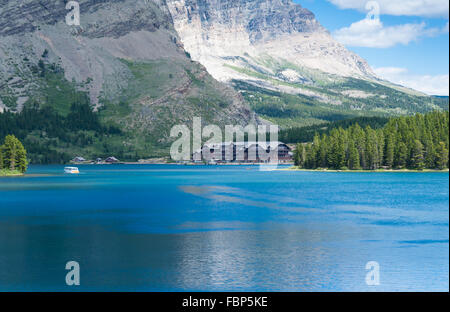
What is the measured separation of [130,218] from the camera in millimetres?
94062

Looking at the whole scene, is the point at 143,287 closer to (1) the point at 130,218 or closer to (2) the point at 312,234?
(2) the point at 312,234

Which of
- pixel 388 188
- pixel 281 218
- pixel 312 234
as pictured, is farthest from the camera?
pixel 388 188

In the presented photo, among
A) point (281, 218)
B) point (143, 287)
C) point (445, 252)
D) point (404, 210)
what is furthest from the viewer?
point (404, 210)

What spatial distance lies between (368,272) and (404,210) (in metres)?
56.3

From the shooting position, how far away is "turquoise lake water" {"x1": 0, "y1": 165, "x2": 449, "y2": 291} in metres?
49.9

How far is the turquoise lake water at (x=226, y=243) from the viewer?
49875 mm

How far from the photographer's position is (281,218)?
308 feet

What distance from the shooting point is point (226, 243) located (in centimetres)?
6844

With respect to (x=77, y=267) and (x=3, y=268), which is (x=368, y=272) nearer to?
(x=77, y=267)
